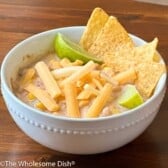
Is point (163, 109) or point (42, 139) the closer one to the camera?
point (42, 139)

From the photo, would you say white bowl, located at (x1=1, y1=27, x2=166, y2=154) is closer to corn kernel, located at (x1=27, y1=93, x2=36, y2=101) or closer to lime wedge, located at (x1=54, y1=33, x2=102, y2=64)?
corn kernel, located at (x1=27, y1=93, x2=36, y2=101)

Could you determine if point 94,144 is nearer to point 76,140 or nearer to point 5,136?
point 76,140

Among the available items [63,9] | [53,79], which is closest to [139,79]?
[53,79]

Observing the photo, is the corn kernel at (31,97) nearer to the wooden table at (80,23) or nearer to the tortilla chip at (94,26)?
the wooden table at (80,23)

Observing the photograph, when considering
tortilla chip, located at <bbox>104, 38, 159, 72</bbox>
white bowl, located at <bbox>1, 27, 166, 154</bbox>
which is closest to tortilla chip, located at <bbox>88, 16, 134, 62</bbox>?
tortilla chip, located at <bbox>104, 38, 159, 72</bbox>

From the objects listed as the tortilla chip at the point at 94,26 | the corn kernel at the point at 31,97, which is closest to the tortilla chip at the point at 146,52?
the tortilla chip at the point at 94,26
